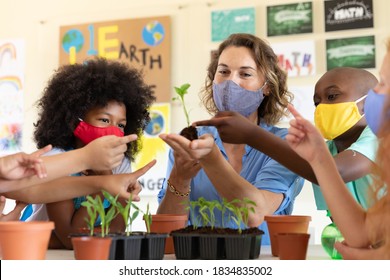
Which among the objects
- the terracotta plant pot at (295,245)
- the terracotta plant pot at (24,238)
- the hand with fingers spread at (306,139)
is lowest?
the terracotta plant pot at (295,245)

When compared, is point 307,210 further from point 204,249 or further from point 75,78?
point 204,249

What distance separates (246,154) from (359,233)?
872mm

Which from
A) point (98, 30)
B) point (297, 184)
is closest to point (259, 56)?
point (297, 184)

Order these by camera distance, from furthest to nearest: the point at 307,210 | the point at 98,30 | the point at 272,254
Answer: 1. the point at 98,30
2. the point at 307,210
3. the point at 272,254

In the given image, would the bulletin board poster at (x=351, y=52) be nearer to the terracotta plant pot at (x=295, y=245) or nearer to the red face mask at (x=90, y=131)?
the red face mask at (x=90, y=131)

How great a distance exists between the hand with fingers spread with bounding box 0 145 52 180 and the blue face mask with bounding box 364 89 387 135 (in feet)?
2.31

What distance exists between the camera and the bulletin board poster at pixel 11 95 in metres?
3.74

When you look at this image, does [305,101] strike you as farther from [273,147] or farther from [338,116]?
[273,147]

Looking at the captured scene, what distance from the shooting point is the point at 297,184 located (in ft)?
6.03

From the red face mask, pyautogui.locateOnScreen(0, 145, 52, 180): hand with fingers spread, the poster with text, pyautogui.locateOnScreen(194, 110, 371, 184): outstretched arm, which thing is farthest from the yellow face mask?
the poster with text

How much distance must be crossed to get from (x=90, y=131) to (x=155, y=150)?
1.69m

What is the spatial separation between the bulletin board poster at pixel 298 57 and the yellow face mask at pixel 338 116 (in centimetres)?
155

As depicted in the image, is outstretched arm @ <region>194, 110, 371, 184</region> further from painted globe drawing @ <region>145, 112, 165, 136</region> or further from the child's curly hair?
painted globe drawing @ <region>145, 112, 165, 136</region>

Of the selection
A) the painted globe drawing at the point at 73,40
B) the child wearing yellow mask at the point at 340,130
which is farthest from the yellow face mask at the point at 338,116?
the painted globe drawing at the point at 73,40
